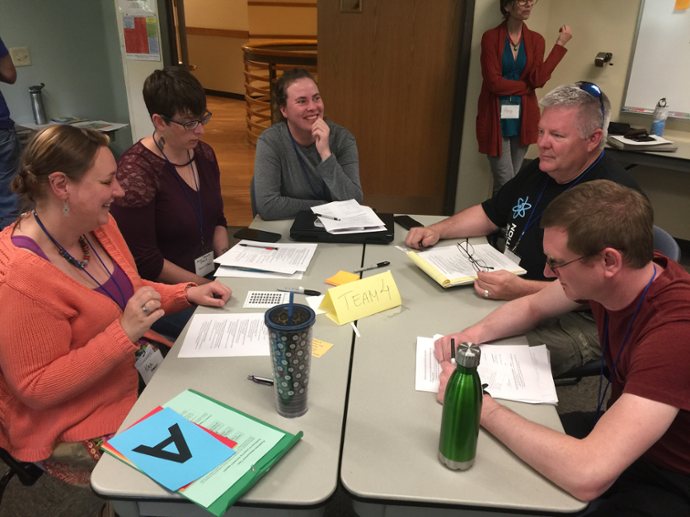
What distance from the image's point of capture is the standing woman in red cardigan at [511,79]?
3361mm

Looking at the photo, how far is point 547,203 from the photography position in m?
1.88

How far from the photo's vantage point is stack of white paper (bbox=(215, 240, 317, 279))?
1.71 m

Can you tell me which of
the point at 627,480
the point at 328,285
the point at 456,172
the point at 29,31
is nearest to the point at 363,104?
the point at 456,172

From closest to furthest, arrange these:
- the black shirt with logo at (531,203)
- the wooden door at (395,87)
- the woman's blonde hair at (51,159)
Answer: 1. the woman's blonde hair at (51,159)
2. the black shirt with logo at (531,203)
3. the wooden door at (395,87)

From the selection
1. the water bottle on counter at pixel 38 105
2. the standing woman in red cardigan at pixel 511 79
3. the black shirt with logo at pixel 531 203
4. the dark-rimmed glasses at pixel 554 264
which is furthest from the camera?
the water bottle on counter at pixel 38 105

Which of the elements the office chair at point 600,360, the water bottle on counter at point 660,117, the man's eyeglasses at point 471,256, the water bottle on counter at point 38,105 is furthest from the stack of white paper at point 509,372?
the water bottle on counter at point 38,105

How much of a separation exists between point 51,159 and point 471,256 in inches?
52.3

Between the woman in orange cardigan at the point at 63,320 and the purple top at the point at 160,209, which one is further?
the purple top at the point at 160,209

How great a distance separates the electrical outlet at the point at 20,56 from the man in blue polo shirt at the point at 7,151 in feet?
1.74

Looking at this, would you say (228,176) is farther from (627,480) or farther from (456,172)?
(627,480)

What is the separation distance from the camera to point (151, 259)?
184 centimetres

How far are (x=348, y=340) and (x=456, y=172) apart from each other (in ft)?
9.92

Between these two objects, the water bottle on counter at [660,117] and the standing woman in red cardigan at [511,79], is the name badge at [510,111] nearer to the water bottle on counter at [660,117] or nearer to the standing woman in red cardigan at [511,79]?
the standing woman in red cardigan at [511,79]

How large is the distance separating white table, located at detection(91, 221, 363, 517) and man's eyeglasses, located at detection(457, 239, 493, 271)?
1.89 ft
